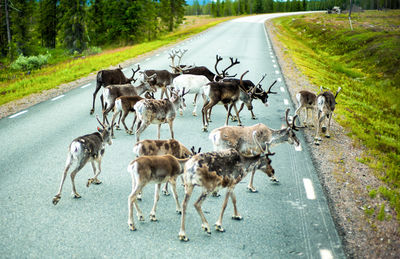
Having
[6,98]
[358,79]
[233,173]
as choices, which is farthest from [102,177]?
[358,79]

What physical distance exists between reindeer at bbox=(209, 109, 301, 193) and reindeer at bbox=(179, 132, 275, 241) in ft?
4.01

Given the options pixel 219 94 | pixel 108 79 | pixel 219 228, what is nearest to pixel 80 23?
pixel 108 79

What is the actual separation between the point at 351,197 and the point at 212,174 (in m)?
3.23

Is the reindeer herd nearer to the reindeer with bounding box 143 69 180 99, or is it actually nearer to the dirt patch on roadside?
the reindeer with bounding box 143 69 180 99

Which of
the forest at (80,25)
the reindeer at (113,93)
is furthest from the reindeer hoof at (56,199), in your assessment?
the forest at (80,25)

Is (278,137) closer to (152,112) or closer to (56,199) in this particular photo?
(152,112)

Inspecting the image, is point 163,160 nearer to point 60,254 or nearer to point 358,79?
point 60,254

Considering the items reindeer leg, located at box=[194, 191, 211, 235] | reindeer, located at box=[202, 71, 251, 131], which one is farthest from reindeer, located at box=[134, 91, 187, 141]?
reindeer leg, located at box=[194, 191, 211, 235]

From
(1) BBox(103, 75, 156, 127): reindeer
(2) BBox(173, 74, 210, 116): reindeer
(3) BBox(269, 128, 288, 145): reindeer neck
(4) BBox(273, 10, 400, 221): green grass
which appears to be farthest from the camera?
(2) BBox(173, 74, 210, 116): reindeer

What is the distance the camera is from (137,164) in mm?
6129

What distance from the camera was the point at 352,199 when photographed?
716cm

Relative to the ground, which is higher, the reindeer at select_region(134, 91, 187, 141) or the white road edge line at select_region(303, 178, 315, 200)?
the reindeer at select_region(134, 91, 187, 141)

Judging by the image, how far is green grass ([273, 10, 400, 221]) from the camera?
32.8 feet

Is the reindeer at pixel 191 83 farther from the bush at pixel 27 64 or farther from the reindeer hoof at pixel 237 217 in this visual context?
the bush at pixel 27 64
